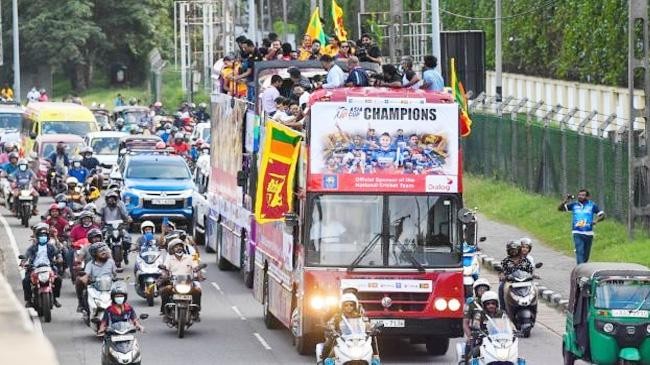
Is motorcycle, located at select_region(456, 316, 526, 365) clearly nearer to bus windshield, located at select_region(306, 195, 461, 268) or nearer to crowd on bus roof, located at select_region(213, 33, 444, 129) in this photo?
bus windshield, located at select_region(306, 195, 461, 268)

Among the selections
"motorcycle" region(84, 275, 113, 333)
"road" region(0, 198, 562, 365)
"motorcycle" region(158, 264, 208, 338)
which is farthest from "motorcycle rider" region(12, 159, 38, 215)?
"motorcycle" region(84, 275, 113, 333)

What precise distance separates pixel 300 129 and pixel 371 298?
2.57m

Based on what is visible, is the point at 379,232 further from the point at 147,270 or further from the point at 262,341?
the point at 147,270

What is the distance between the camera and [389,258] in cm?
1794

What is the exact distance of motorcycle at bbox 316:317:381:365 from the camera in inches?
613

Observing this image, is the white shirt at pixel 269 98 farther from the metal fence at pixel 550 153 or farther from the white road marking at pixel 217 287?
the metal fence at pixel 550 153

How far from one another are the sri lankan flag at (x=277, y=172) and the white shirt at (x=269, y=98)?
8.56ft

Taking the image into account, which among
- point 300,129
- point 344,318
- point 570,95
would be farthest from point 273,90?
point 570,95

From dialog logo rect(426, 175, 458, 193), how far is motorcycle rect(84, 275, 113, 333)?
15.1 ft

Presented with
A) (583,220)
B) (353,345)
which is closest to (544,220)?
(583,220)

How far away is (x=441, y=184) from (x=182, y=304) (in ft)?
15.6

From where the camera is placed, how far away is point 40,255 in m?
23.4

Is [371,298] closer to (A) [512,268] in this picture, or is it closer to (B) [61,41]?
(A) [512,268]

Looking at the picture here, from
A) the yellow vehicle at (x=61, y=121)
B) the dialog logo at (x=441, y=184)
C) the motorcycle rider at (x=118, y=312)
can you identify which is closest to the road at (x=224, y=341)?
the motorcycle rider at (x=118, y=312)
